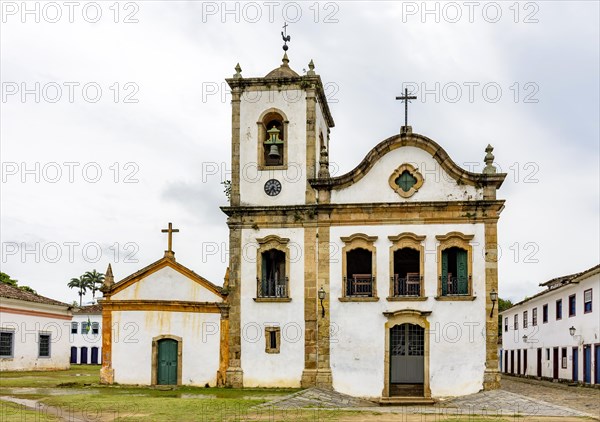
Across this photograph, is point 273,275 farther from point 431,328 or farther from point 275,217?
point 431,328

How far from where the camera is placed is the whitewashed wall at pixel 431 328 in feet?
78.7

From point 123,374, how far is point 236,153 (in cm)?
836

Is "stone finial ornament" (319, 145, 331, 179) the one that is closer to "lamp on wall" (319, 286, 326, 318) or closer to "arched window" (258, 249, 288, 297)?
"arched window" (258, 249, 288, 297)

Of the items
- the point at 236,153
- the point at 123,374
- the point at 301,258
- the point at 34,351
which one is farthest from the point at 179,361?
the point at 34,351

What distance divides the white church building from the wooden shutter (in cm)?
4

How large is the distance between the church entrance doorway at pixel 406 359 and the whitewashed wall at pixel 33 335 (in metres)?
19.4

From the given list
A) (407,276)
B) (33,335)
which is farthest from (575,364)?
(33,335)

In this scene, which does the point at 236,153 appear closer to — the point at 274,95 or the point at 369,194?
the point at 274,95

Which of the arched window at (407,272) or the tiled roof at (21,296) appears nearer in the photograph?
the arched window at (407,272)

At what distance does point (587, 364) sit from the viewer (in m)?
30.4

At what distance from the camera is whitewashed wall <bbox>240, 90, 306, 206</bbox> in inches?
1019

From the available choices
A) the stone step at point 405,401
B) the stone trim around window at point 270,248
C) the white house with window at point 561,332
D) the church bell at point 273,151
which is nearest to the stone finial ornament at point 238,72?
the church bell at point 273,151

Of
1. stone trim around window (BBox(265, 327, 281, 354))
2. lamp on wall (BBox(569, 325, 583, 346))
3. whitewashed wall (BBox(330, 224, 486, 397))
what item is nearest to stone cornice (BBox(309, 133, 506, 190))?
whitewashed wall (BBox(330, 224, 486, 397))

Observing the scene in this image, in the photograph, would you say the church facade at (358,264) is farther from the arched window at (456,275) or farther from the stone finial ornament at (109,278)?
the stone finial ornament at (109,278)
